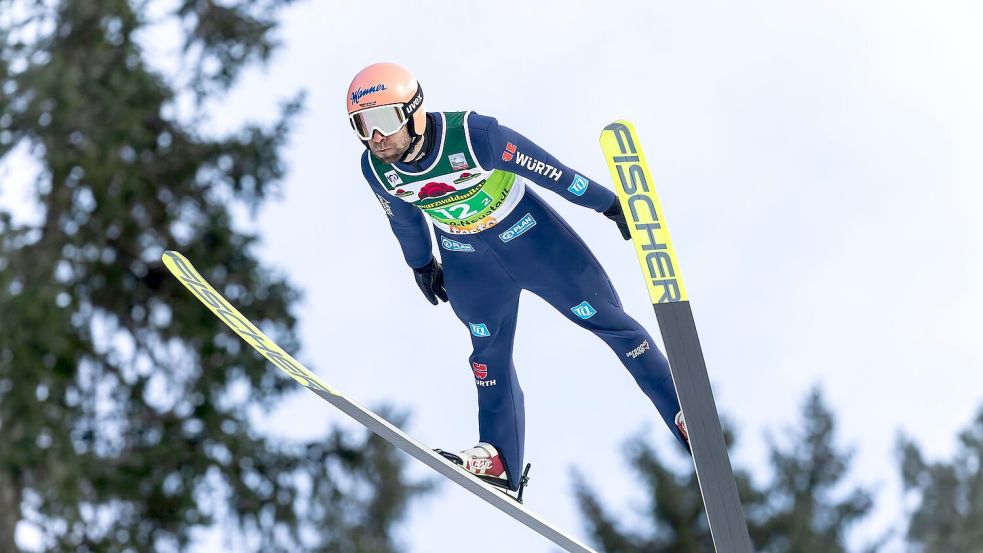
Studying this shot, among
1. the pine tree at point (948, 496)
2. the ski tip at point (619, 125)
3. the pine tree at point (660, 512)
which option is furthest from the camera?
the pine tree at point (948, 496)

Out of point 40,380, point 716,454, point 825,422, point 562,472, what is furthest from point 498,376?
point 825,422

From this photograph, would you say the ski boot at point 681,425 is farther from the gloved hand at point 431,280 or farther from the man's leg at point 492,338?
the gloved hand at point 431,280

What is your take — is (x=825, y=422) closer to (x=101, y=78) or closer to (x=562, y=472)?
(x=562, y=472)

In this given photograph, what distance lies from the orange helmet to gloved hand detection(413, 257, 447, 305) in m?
0.71

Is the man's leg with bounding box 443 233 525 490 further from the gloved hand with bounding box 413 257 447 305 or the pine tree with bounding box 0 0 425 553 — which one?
the pine tree with bounding box 0 0 425 553

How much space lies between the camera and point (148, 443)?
14812mm

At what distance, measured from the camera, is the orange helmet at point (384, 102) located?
4684mm

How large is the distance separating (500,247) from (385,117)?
69cm

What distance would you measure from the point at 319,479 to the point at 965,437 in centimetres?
1113

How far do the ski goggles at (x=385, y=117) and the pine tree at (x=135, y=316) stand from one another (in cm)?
958

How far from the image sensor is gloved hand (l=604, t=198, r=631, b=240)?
4.95 metres

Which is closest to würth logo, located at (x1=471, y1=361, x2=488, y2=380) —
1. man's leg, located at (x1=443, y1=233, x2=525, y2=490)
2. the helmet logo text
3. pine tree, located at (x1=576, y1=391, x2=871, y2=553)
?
man's leg, located at (x1=443, y1=233, x2=525, y2=490)

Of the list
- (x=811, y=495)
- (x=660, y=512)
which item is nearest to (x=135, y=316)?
(x=660, y=512)

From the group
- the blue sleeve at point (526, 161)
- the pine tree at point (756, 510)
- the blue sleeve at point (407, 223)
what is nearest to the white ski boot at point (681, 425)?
the blue sleeve at point (526, 161)
